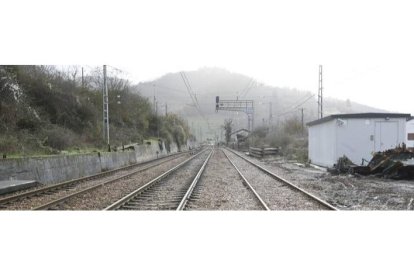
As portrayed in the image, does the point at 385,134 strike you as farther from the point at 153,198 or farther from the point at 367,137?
the point at 153,198

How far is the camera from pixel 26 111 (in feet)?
68.0

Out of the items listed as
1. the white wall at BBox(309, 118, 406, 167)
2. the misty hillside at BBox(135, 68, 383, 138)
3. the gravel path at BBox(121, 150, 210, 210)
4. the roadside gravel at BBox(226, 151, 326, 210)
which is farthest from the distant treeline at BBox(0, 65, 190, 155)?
the white wall at BBox(309, 118, 406, 167)

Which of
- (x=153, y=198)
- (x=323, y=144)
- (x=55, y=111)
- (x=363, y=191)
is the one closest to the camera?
(x=153, y=198)

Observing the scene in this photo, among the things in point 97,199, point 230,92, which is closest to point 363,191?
point 97,199

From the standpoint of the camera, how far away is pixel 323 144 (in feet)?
68.0

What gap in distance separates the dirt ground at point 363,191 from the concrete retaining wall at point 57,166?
910 centimetres

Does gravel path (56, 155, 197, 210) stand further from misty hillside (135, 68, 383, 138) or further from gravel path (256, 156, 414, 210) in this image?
misty hillside (135, 68, 383, 138)

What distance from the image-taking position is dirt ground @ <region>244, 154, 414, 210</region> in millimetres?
9570

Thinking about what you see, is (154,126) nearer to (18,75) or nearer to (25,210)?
(18,75)

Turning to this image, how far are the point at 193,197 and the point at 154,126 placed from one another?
42077 millimetres

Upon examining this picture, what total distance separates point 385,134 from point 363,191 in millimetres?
7194

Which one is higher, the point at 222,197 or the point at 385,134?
the point at 385,134

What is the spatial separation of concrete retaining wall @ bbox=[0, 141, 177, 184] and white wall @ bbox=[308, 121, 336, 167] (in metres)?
11.5

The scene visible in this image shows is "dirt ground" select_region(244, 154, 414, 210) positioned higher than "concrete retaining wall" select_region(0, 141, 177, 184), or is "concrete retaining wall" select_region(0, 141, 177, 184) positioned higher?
"concrete retaining wall" select_region(0, 141, 177, 184)
